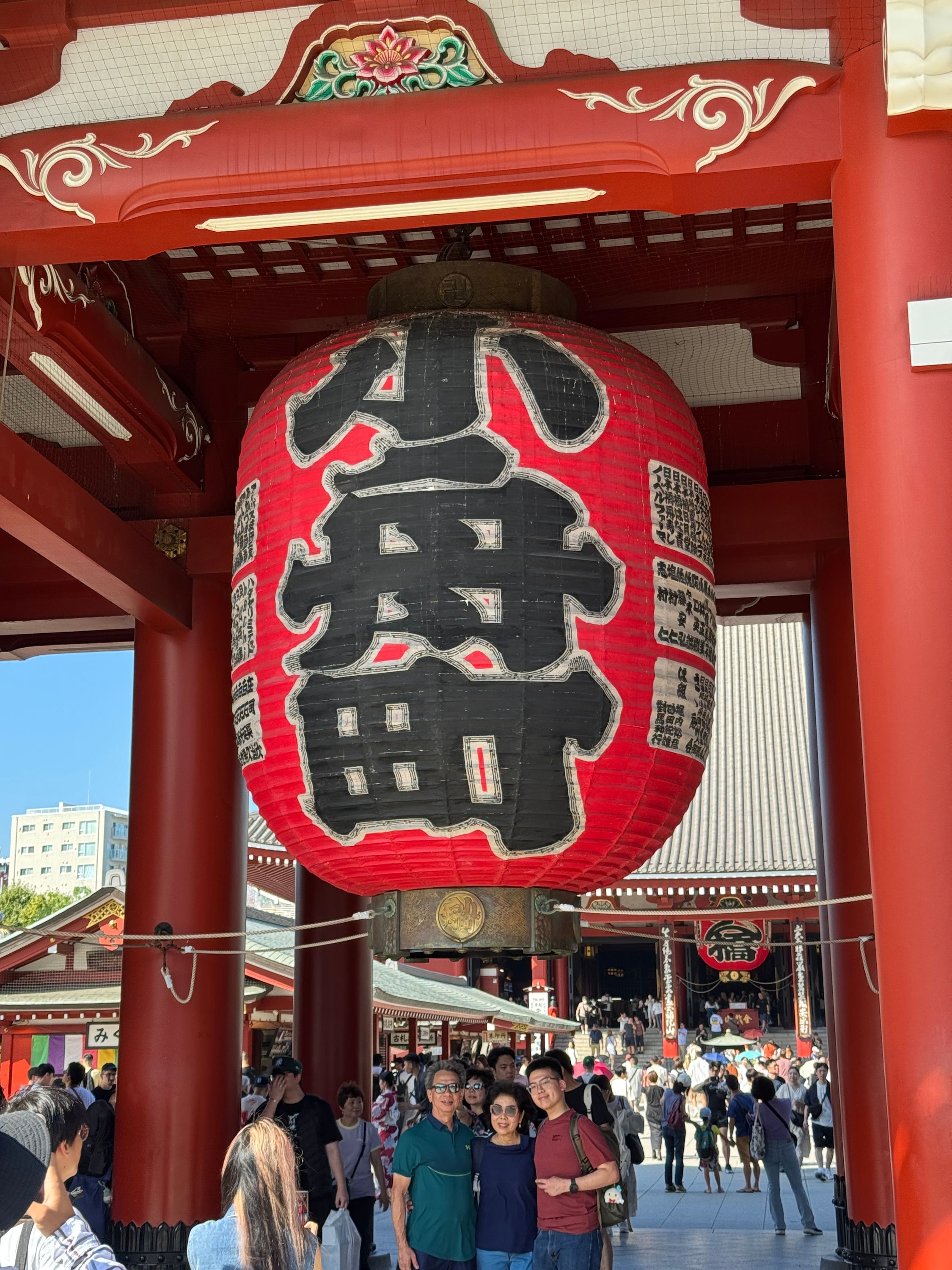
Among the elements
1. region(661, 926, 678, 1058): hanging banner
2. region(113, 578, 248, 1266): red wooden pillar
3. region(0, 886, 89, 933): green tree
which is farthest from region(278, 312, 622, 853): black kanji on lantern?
region(0, 886, 89, 933): green tree

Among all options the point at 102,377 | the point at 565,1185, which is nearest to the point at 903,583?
the point at 565,1185

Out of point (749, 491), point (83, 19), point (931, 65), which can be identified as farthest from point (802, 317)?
point (83, 19)

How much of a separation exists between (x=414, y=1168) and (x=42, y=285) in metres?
3.85

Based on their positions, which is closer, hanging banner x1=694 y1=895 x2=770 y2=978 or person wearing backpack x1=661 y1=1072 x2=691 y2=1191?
person wearing backpack x1=661 y1=1072 x2=691 y2=1191

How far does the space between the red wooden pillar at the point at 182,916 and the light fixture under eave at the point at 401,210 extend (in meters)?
2.97

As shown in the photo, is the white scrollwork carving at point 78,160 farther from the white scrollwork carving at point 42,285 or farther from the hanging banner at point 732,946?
the hanging banner at point 732,946

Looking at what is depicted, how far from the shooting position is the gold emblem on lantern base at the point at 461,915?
4.85 meters

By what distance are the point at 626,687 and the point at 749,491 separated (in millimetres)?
2673

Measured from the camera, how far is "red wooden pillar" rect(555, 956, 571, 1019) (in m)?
28.2

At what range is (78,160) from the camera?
458 centimetres

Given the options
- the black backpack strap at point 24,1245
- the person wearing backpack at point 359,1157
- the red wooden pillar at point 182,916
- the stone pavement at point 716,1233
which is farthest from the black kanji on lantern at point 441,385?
the stone pavement at point 716,1233

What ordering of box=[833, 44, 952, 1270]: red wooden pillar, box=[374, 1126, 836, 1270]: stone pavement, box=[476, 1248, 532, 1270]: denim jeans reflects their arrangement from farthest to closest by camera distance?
1. box=[374, 1126, 836, 1270]: stone pavement
2. box=[476, 1248, 532, 1270]: denim jeans
3. box=[833, 44, 952, 1270]: red wooden pillar

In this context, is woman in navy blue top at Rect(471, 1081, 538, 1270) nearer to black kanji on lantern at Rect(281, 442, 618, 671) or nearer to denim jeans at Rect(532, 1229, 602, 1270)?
denim jeans at Rect(532, 1229, 602, 1270)

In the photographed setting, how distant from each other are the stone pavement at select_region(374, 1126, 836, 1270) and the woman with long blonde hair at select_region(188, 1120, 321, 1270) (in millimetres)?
5471
